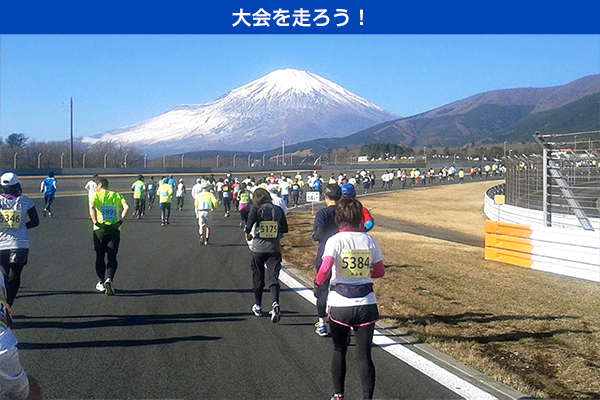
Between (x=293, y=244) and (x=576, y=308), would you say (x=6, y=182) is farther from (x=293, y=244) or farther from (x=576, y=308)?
(x=293, y=244)

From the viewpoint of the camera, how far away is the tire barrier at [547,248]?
11.6m

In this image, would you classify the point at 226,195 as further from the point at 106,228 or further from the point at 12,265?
the point at 12,265

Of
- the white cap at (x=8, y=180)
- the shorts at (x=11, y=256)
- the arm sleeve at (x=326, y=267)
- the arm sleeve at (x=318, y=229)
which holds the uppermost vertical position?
the white cap at (x=8, y=180)

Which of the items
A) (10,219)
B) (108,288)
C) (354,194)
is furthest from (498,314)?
(10,219)

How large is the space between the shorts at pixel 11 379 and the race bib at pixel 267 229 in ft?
16.7

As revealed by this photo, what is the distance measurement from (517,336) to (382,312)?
1834mm

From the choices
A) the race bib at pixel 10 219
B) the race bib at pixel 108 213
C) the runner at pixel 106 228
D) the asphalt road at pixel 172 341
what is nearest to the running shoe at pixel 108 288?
the runner at pixel 106 228

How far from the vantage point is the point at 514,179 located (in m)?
23.1

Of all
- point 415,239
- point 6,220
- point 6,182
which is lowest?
point 415,239

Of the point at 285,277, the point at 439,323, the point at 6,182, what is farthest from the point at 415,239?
the point at 6,182

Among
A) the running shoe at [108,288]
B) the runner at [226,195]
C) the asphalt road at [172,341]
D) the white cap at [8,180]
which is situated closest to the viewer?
the asphalt road at [172,341]

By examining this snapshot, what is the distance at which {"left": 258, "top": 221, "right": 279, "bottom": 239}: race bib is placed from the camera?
7855 mm

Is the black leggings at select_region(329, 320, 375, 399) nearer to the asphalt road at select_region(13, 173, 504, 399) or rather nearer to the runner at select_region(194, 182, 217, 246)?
the asphalt road at select_region(13, 173, 504, 399)

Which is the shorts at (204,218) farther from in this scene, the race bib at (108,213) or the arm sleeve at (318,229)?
the arm sleeve at (318,229)
